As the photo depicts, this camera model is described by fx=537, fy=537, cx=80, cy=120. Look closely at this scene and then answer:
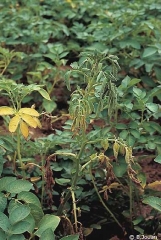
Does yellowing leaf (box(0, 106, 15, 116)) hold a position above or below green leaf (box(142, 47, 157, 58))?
above

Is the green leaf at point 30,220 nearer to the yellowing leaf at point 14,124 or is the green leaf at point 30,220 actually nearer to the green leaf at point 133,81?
the yellowing leaf at point 14,124

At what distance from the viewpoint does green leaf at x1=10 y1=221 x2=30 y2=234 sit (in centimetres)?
158

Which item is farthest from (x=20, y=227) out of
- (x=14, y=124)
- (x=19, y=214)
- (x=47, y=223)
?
(x=14, y=124)

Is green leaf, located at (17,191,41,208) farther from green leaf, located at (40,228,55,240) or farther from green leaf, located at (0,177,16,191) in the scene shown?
green leaf, located at (40,228,55,240)

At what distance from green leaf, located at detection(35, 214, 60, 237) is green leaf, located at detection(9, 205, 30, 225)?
0.10 metres

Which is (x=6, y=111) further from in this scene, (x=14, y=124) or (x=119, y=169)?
(x=119, y=169)

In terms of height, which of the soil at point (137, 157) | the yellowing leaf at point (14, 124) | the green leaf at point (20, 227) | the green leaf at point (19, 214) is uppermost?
the yellowing leaf at point (14, 124)

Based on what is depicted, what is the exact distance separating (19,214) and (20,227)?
39mm

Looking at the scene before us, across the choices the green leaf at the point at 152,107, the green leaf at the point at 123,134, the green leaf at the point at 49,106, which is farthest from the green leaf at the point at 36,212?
the green leaf at the point at 49,106

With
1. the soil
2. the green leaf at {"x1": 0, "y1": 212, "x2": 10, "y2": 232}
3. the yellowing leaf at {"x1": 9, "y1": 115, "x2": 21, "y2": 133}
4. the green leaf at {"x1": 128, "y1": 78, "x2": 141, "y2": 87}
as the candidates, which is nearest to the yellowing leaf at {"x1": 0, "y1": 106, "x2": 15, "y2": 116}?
the yellowing leaf at {"x1": 9, "y1": 115, "x2": 21, "y2": 133}

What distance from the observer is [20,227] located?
5.23 ft

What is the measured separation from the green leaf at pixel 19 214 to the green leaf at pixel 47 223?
4.1 inches

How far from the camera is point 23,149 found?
2207 millimetres

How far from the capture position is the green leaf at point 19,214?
5.24ft
